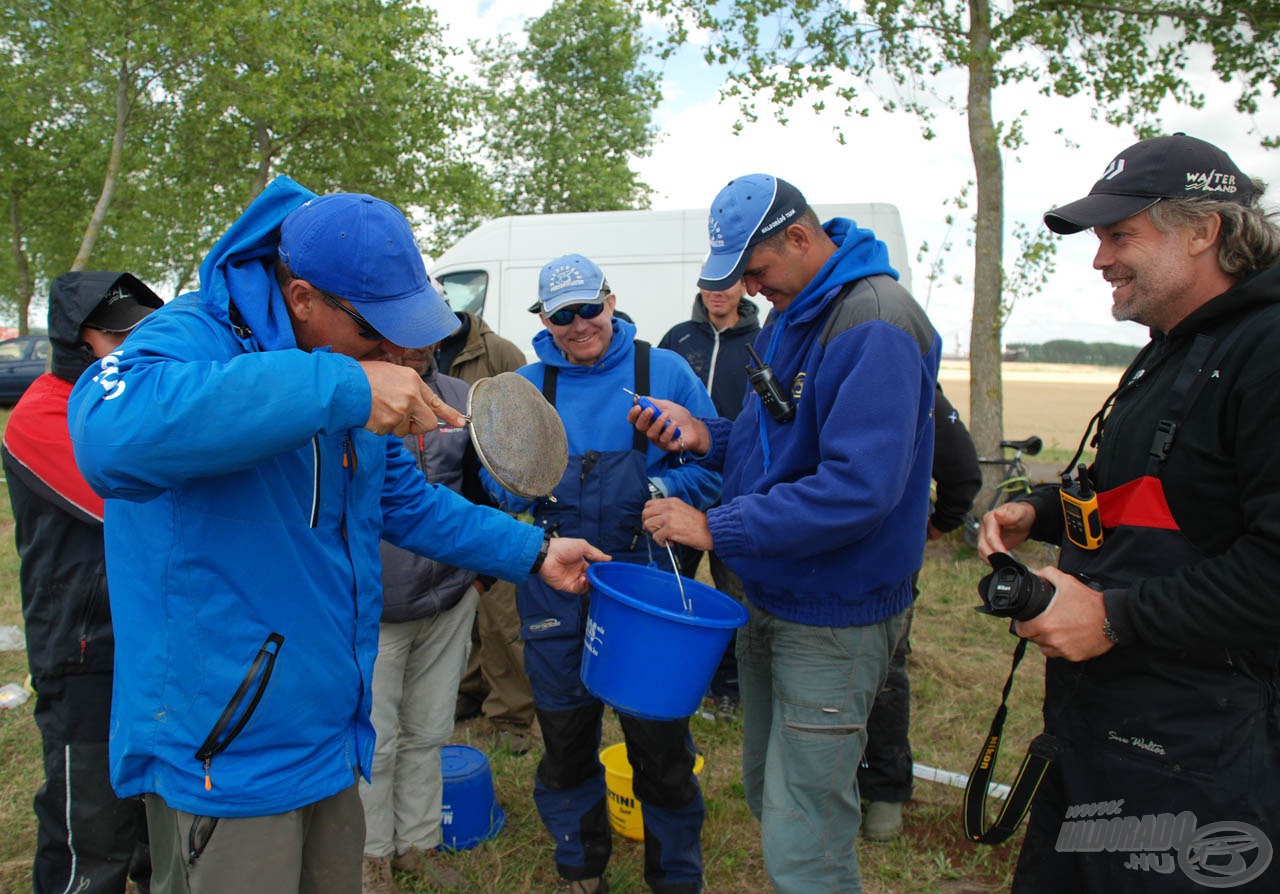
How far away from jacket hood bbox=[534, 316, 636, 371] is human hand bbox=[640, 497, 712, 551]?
0.89 m

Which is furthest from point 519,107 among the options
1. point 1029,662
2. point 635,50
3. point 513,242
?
point 1029,662

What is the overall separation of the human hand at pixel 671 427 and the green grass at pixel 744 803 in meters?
1.68

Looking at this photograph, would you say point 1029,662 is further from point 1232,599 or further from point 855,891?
point 1232,599

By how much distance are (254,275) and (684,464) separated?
187 cm

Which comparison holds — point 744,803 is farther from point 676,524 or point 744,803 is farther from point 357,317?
point 357,317

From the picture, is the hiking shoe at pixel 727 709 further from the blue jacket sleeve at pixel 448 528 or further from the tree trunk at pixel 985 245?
the tree trunk at pixel 985 245

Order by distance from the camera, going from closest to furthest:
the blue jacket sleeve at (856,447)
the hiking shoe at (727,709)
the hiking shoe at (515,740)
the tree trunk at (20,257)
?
the blue jacket sleeve at (856,447) → the hiking shoe at (515,740) → the hiking shoe at (727,709) → the tree trunk at (20,257)

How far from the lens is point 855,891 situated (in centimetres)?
238

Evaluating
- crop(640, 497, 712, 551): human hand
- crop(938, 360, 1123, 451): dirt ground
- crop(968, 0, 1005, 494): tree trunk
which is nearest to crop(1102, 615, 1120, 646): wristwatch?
crop(640, 497, 712, 551): human hand

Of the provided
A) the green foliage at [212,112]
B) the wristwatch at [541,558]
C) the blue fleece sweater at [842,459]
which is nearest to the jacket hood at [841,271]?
the blue fleece sweater at [842,459]

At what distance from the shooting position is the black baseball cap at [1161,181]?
1817 mm

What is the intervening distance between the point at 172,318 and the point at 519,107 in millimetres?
28077

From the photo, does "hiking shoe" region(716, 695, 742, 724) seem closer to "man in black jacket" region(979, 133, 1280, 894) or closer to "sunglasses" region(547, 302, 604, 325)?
"sunglasses" region(547, 302, 604, 325)

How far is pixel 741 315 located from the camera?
5.42m
